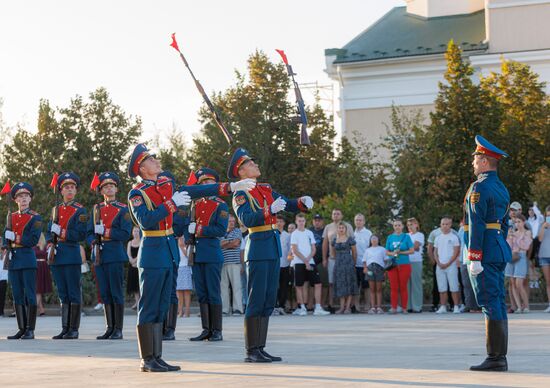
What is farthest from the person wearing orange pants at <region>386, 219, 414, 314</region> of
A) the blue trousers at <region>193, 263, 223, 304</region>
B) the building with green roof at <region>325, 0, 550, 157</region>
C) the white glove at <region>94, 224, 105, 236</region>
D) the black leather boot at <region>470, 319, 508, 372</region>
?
the building with green roof at <region>325, 0, 550, 157</region>

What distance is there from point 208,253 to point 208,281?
355 mm

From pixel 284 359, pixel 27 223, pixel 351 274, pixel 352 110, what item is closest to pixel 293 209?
pixel 284 359

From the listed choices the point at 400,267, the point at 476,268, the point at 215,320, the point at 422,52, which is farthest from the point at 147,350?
the point at 422,52

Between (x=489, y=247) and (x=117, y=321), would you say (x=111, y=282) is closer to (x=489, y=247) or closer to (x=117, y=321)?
(x=117, y=321)

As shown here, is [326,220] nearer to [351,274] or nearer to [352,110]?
[351,274]

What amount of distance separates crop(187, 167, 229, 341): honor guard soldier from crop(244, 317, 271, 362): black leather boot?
3172mm

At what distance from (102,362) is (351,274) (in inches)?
442

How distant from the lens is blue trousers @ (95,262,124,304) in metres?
16.0

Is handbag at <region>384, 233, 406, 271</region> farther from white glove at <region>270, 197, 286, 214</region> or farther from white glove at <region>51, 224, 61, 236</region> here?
white glove at <region>270, 197, 286, 214</region>

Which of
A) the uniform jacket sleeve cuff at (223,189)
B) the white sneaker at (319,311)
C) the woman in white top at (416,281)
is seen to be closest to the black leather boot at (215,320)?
the uniform jacket sleeve cuff at (223,189)

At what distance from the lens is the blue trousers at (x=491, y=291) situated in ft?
36.7

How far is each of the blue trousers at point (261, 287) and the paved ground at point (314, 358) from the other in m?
0.54

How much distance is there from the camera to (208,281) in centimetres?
1558

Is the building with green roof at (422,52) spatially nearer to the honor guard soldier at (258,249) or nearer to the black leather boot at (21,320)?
the black leather boot at (21,320)
